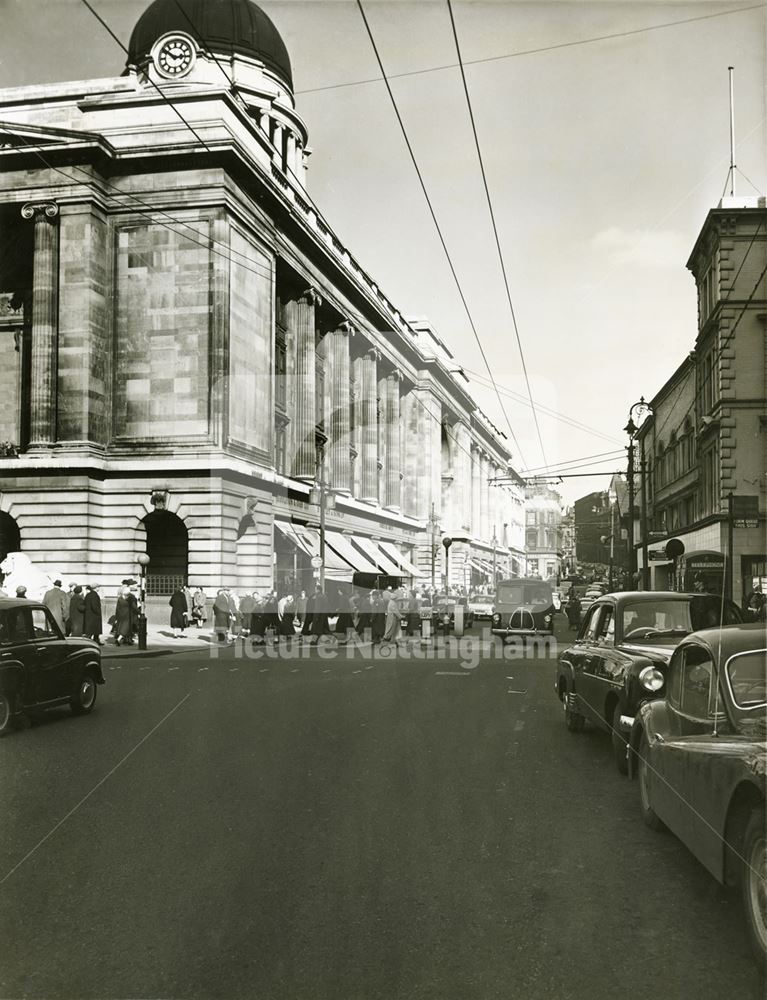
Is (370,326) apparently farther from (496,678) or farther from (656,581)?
(496,678)

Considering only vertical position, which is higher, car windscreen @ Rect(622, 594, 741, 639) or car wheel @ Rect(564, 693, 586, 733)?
car windscreen @ Rect(622, 594, 741, 639)

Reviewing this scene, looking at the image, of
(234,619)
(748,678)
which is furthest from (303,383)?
(748,678)

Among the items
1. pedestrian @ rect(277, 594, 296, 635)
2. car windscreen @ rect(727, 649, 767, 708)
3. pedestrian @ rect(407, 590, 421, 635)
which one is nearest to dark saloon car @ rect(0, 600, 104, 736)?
car windscreen @ rect(727, 649, 767, 708)

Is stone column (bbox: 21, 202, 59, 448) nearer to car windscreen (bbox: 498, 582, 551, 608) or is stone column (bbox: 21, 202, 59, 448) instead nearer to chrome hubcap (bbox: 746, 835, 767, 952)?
car windscreen (bbox: 498, 582, 551, 608)

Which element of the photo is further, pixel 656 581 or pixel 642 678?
pixel 656 581

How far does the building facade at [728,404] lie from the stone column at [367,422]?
21.1 metres

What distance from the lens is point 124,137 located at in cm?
3625

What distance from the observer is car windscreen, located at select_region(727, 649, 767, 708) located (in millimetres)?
5371

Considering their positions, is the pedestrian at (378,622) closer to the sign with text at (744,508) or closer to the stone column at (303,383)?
the sign with text at (744,508)

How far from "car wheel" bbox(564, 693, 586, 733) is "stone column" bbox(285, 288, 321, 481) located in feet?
121

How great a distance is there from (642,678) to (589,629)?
2.96 m

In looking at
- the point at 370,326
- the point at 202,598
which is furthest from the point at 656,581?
the point at 202,598

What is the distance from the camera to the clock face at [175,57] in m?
38.4

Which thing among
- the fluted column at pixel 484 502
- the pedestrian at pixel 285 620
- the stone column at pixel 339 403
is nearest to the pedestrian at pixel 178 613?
the pedestrian at pixel 285 620
